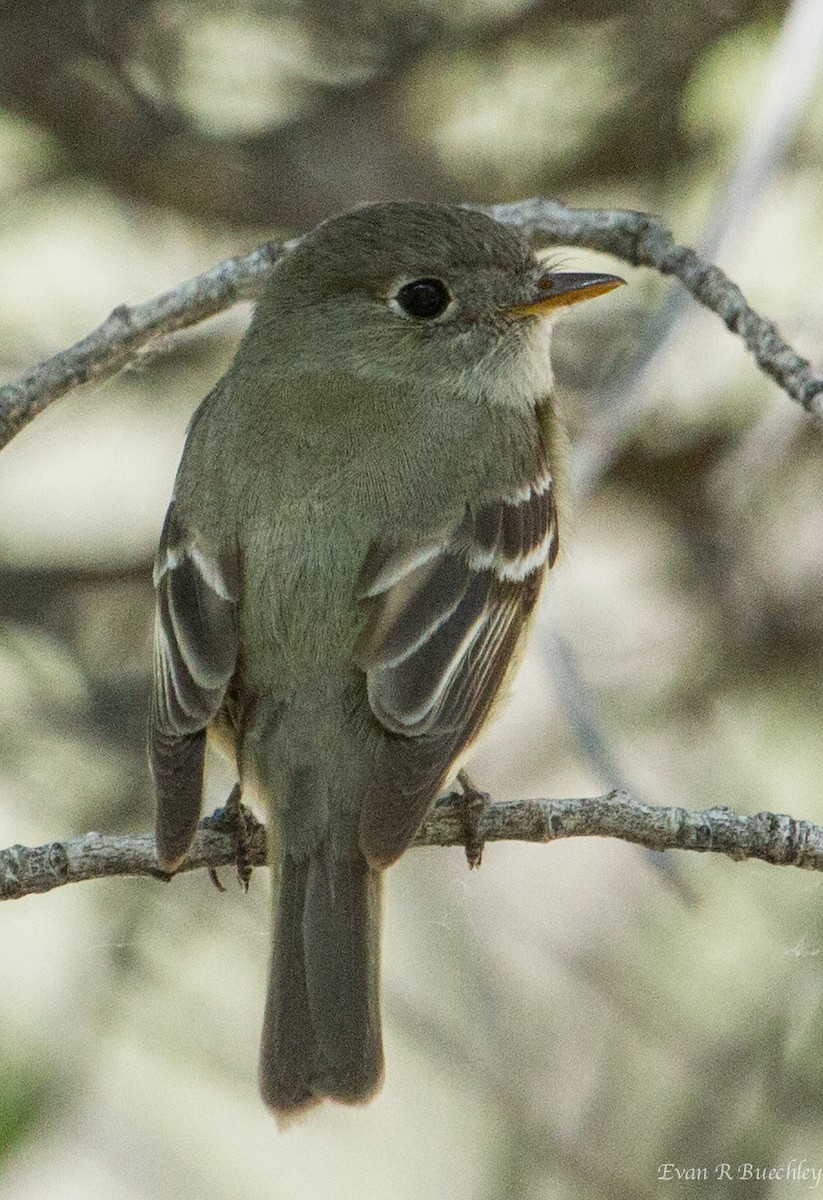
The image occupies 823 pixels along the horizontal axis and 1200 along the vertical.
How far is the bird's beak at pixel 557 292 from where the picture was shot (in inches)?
154

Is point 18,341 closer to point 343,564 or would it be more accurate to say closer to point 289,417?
point 289,417

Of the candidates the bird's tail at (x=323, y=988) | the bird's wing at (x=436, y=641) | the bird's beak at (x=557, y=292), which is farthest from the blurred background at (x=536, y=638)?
the bird's tail at (x=323, y=988)

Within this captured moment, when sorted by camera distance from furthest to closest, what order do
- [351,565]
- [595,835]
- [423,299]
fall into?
[423,299]
[351,565]
[595,835]

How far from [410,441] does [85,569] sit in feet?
Result: 5.85

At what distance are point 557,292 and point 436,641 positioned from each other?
1.02 m

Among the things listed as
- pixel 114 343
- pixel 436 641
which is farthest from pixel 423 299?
pixel 436 641

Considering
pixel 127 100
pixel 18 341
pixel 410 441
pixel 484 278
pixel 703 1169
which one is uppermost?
pixel 127 100

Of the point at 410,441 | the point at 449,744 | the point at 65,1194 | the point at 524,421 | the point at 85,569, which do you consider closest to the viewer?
the point at 449,744

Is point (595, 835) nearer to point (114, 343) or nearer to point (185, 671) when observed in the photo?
point (185, 671)

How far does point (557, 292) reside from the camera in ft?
13.0

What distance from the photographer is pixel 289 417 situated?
12.2ft

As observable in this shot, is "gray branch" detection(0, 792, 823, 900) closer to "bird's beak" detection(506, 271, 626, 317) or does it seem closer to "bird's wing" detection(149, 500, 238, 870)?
"bird's wing" detection(149, 500, 238, 870)

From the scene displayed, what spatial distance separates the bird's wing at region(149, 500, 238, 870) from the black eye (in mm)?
841

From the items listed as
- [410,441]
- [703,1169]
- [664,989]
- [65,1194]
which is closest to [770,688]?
[664,989]
